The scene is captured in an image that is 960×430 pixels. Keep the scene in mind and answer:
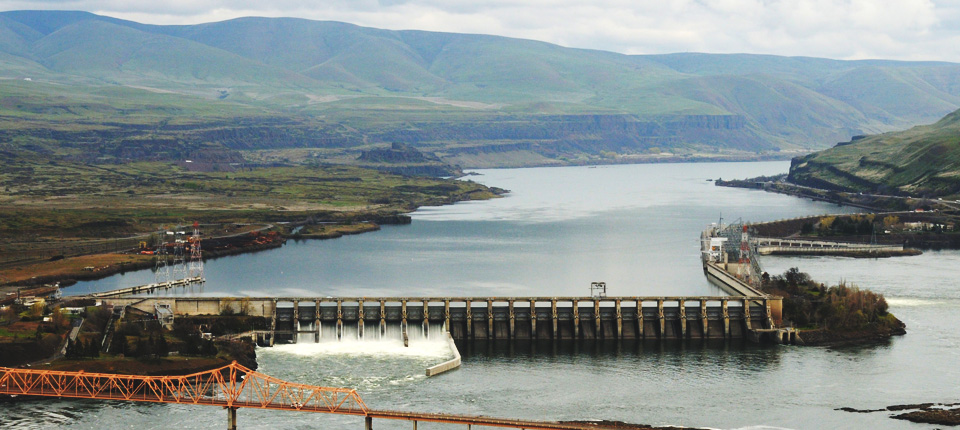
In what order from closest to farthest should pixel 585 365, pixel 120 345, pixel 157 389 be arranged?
pixel 157 389
pixel 120 345
pixel 585 365

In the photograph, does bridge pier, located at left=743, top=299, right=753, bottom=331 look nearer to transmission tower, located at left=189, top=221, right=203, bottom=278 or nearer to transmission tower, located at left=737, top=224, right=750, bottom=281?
transmission tower, located at left=737, top=224, right=750, bottom=281

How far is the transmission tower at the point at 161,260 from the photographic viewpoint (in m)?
116

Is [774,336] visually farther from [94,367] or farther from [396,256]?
[396,256]

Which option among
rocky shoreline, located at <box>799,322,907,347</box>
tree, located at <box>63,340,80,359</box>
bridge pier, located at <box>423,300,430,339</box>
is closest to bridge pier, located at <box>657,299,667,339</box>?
rocky shoreline, located at <box>799,322,907,347</box>

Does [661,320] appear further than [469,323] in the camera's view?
Yes

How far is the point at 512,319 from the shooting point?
87938 millimetres

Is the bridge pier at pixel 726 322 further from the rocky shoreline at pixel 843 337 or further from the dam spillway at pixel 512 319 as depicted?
the rocky shoreline at pixel 843 337

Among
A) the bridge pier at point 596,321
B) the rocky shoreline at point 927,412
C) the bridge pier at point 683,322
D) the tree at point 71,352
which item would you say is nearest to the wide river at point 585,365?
the rocky shoreline at point 927,412

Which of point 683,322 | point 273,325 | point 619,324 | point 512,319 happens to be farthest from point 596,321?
point 273,325

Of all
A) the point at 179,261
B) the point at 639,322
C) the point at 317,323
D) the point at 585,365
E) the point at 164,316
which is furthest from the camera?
the point at 179,261

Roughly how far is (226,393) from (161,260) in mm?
73218

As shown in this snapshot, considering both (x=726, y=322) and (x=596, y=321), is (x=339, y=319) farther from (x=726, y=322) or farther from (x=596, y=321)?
(x=726, y=322)

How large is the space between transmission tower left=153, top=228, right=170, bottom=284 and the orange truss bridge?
46.7 metres

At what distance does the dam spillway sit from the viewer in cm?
8738
